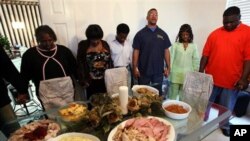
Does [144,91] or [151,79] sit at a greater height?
[144,91]

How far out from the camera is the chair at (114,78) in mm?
1904

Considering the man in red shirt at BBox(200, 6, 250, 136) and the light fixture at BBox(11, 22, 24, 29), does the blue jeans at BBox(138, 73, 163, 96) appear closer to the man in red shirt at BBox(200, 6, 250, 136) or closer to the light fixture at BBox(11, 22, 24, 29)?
the man in red shirt at BBox(200, 6, 250, 136)

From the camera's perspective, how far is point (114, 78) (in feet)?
6.33

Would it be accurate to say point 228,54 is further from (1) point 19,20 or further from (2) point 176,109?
(1) point 19,20

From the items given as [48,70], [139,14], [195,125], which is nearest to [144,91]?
[195,125]

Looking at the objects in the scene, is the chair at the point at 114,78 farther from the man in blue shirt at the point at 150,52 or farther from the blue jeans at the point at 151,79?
the blue jeans at the point at 151,79

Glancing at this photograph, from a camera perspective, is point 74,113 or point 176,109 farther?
point 176,109

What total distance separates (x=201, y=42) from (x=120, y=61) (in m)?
1.74

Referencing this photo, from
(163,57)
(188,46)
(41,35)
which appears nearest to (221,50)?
(188,46)

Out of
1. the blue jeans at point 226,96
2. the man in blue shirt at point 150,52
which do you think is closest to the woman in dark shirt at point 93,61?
the man in blue shirt at point 150,52

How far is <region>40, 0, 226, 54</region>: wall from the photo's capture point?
238 cm

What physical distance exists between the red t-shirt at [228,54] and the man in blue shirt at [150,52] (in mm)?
575

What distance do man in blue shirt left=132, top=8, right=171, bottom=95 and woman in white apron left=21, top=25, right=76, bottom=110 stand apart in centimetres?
92

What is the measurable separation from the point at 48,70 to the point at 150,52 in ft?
4.08
